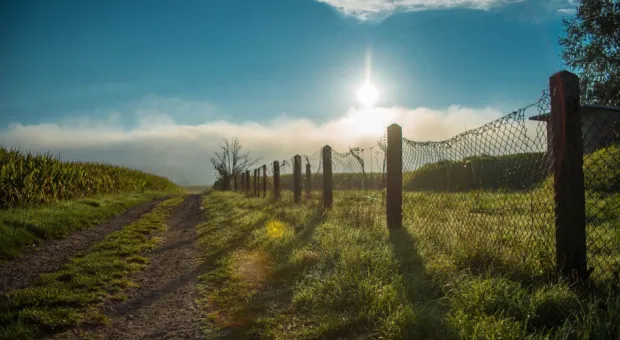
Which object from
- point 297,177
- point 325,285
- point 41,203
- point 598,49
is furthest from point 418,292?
point 598,49

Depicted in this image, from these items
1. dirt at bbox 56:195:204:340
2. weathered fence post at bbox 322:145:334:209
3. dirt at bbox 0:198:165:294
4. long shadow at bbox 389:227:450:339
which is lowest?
dirt at bbox 56:195:204:340

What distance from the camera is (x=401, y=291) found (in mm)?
3826

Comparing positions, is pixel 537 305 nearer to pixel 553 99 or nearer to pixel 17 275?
pixel 553 99

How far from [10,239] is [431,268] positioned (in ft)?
26.1

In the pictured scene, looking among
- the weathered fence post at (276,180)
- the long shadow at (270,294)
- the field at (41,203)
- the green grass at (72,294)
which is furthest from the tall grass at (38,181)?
the long shadow at (270,294)

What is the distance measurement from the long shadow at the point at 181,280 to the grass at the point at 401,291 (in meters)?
0.15

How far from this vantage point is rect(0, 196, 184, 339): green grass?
390 cm

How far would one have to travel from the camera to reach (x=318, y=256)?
549 centimetres

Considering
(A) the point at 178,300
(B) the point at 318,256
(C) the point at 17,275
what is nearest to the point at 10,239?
(C) the point at 17,275

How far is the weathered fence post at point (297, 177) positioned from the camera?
13.4 m

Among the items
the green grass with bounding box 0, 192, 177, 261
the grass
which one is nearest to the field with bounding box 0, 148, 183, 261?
the green grass with bounding box 0, 192, 177, 261

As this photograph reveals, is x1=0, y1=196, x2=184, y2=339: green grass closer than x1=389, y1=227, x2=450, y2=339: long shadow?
No

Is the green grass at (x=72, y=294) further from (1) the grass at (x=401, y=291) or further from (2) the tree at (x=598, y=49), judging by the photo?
(2) the tree at (x=598, y=49)

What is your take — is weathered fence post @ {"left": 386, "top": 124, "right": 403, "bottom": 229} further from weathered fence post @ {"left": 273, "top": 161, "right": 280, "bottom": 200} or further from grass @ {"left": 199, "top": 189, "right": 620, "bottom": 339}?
weathered fence post @ {"left": 273, "top": 161, "right": 280, "bottom": 200}
